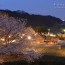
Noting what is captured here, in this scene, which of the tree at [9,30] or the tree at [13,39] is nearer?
the tree at [13,39]

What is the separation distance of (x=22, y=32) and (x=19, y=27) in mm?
384

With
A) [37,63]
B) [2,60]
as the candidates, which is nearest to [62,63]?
[37,63]

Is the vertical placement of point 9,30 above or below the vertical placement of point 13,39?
above

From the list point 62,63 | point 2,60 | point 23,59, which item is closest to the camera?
point 2,60

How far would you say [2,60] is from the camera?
1783 centimetres

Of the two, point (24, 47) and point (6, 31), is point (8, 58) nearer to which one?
point (24, 47)

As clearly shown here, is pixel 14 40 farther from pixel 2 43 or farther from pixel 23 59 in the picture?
pixel 23 59

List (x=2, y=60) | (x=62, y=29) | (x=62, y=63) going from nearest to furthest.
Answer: (x=2, y=60) → (x=62, y=63) → (x=62, y=29)

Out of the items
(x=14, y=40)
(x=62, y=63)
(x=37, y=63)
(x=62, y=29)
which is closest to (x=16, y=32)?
(x=14, y=40)

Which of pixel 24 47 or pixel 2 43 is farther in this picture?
pixel 24 47

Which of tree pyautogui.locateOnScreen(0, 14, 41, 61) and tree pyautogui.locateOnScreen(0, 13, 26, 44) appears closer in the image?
tree pyautogui.locateOnScreen(0, 14, 41, 61)

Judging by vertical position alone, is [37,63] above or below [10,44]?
below

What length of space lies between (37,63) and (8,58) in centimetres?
196

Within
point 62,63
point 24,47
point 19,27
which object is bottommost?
point 62,63
